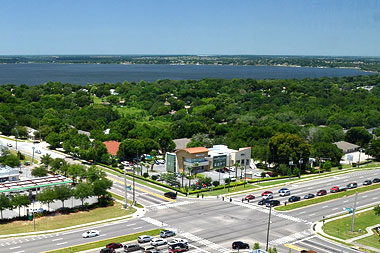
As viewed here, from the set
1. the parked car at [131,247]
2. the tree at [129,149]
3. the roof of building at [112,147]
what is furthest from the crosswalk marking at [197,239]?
the roof of building at [112,147]

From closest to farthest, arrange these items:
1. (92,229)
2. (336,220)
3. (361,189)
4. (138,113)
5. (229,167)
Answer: (92,229) → (336,220) → (361,189) → (229,167) → (138,113)

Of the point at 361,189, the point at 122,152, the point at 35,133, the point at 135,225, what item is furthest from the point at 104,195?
the point at 35,133

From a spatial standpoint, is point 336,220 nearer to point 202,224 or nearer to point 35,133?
point 202,224

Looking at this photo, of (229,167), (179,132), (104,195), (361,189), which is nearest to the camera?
(104,195)

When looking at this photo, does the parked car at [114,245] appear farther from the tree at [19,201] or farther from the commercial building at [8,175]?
the commercial building at [8,175]

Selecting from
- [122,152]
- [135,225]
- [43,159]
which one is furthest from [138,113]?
[135,225]

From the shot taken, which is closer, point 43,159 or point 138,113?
point 43,159
